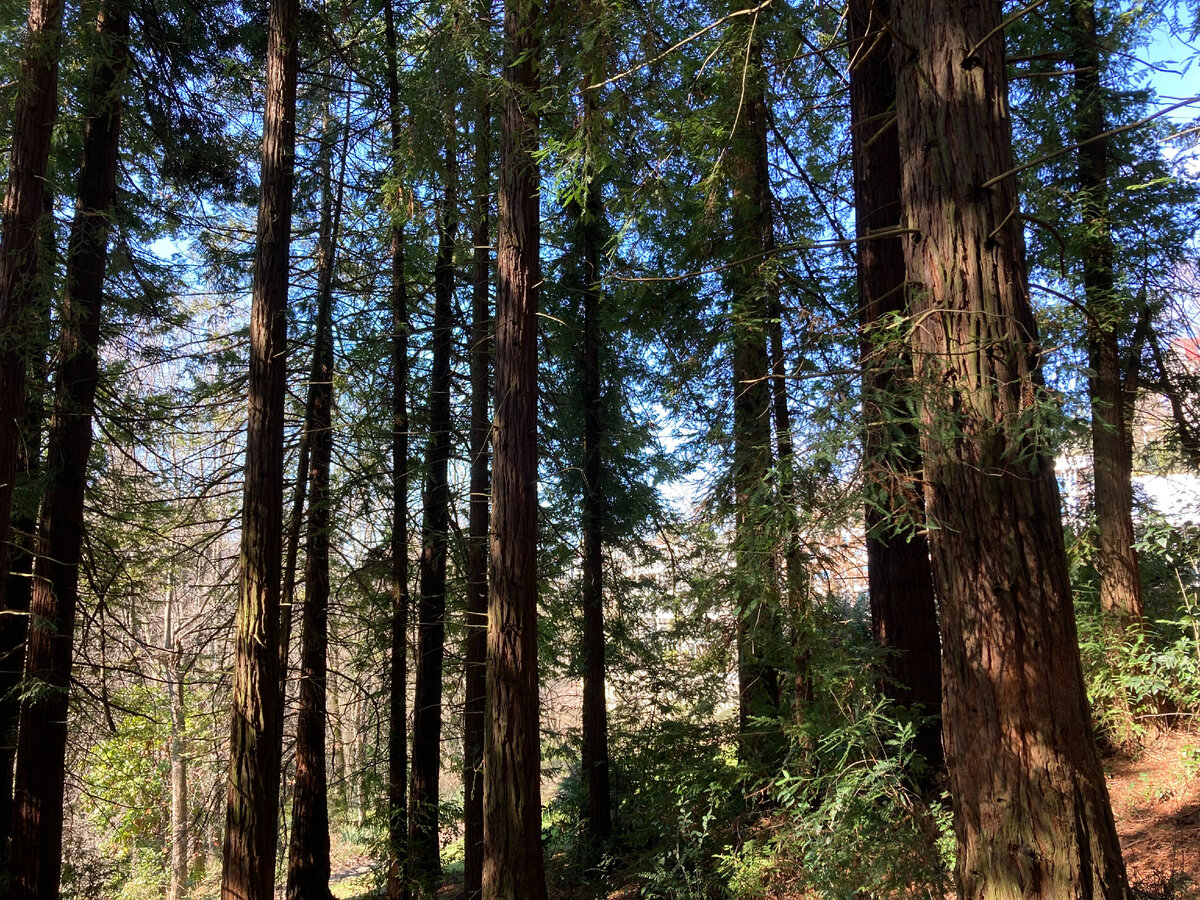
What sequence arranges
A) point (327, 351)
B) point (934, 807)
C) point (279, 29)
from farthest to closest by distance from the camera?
point (327, 351) < point (279, 29) < point (934, 807)

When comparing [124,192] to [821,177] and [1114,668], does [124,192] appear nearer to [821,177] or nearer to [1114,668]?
[821,177]

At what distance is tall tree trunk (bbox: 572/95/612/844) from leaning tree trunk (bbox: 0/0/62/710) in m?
6.01

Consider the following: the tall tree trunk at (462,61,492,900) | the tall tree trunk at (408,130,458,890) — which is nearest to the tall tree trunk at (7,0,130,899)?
the tall tree trunk at (408,130,458,890)

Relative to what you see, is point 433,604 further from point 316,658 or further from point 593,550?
point 593,550

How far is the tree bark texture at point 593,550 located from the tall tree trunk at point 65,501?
6.06m

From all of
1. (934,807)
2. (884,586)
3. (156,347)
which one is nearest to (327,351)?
(156,347)

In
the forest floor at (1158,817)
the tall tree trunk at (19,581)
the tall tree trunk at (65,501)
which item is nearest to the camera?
the forest floor at (1158,817)

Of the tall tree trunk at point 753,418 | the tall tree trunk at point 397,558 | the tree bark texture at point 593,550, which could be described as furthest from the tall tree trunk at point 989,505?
the tall tree trunk at point 397,558

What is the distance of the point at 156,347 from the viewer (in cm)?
1057

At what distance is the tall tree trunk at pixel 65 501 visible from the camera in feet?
→ 26.3

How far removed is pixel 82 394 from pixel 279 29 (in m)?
4.89

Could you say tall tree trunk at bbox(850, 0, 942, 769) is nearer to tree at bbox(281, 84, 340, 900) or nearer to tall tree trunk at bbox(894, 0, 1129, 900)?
tall tree trunk at bbox(894, 0, 1129, 900)

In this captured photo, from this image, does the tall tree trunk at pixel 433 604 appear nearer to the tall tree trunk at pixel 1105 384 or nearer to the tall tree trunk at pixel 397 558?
the tall tree trunk at pixel 397 558

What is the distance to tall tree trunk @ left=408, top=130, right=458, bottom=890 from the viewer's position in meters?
9.70
